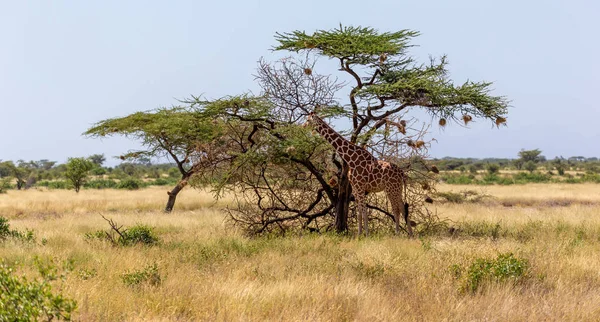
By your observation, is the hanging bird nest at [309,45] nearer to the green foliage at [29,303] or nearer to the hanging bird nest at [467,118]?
the hanging bird nest at [467,118]

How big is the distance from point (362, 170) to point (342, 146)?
2.10ft

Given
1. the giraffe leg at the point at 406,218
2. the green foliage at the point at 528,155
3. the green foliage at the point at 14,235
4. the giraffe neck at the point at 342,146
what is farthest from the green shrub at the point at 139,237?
the green foliage at the point at 528,155

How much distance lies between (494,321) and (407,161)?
6.25 meters

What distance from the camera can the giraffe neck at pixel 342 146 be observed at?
10.7m

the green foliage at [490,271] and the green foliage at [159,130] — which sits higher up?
the green foliage at [159,130]

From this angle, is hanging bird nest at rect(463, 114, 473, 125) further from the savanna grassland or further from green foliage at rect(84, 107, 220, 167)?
green foliage at rect(84, 107, 220, 167)

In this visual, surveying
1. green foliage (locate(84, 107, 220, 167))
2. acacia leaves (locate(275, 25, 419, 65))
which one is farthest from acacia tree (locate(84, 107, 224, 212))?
acacia leaves (locate(275, 25, 419, 65))

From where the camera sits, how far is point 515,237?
37.6 feet

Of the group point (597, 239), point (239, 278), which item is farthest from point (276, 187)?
point (597, 239)

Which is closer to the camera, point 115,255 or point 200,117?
point 115,255

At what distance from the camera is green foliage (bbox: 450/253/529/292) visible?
267 inches

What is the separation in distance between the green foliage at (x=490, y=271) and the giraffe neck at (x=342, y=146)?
3.70 m

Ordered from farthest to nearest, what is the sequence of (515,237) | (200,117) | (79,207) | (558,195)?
(558,195)
(79,207)
(200,117)
(515,237)

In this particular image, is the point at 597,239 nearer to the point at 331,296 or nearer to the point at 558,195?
the point at 331,296
